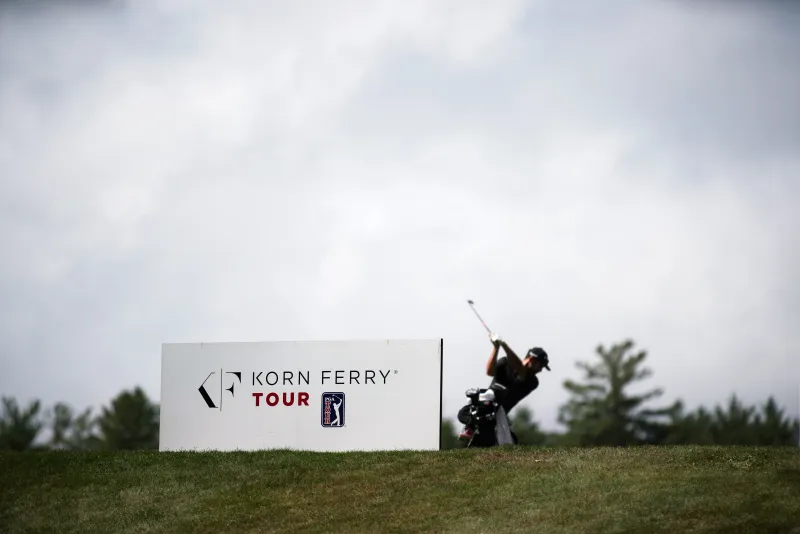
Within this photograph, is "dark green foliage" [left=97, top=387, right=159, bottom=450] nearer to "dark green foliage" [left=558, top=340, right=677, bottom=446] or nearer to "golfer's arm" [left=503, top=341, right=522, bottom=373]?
"dark green foliage" [left=558, top=340, right=677, bottom=446]

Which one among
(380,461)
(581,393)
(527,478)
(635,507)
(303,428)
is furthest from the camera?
(581,393)

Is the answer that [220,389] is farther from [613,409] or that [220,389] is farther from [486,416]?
[613,409]

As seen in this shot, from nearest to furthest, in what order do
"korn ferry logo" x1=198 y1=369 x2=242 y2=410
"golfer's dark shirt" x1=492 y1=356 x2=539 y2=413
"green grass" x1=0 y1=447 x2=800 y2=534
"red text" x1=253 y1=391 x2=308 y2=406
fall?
"green grass" x1=0 y1=447 x2=800 y2=534
"golfer's dark shirt" x1=492 y1=356 x2=539 y2=413
"red text" x1=253 y1=391 x2=308 y2=406
"korn ferry logo" x1=198 y1=369 x2=242 y2=410

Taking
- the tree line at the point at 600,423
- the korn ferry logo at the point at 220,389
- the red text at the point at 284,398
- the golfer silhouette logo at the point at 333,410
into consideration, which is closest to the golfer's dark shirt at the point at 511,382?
the golfer silhouette logo at the point at 333,410

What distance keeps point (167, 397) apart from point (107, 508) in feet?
9.74

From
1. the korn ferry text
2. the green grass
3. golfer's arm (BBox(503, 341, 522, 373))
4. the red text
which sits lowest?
the green grass

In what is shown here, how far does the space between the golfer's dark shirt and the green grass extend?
3.30 ft

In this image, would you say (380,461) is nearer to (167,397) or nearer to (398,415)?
(398,415)

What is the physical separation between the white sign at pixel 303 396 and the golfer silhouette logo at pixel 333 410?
0.02 m

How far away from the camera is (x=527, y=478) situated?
14.9 meters

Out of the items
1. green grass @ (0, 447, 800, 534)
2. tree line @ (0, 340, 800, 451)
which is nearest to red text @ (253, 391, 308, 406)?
green grass @ (0, 447, 800, 534)

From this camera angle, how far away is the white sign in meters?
17.1

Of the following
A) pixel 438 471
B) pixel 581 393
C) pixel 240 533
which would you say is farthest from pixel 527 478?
pixel 581 393

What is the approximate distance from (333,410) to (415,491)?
2.86 meters
